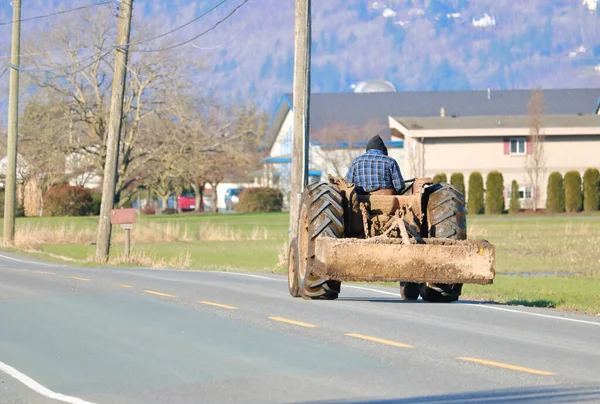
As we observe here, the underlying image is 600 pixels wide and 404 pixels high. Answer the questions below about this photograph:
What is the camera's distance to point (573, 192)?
70000 mm

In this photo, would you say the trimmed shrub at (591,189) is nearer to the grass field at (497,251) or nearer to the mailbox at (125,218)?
the grass field at (497,251)

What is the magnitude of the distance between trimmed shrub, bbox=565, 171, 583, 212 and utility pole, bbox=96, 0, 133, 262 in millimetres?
41737

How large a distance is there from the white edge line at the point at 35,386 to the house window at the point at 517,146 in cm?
6870

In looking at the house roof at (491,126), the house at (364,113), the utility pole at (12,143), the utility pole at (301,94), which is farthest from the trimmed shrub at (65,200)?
the utility pole at (301,94)

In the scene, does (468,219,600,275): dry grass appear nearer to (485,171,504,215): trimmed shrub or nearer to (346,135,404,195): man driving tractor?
(485,171,504,215): trimmed shrub

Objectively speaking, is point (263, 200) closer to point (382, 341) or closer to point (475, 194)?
point (475, 194)

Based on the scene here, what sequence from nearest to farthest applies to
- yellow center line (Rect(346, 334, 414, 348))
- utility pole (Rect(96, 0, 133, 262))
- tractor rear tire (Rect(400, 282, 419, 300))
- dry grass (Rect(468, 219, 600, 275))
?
yellow center line (Rect(346, 334, 414, 348)), tractor rear tire (Rect(400, 282, 419, 300)), dry grass (Rect(468, 219, 600, 275)), utility pole (Rect(96, 0, 133, 262))

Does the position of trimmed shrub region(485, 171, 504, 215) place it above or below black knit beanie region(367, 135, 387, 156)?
above

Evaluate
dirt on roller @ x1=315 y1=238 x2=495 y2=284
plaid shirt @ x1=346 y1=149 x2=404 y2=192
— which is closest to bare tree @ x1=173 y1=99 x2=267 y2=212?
plaid shirt @ x1=346 y1=149 x2=404 y2=192

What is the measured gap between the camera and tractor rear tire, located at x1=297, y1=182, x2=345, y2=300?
14.4 m

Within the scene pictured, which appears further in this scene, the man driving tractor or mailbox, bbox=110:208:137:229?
mailbox, bbox=110:208:137:229

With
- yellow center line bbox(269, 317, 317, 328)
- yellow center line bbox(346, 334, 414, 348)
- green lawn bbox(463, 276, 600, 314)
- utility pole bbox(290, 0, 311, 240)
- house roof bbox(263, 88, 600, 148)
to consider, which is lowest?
yellow center line bbox(346, 334, 414, 348)

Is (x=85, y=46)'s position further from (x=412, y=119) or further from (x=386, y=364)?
(x=386, y=364)

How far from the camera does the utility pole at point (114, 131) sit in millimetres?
33125
